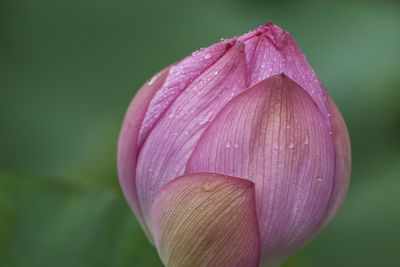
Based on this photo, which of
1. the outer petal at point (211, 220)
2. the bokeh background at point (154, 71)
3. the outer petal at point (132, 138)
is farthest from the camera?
the bokeh background at point (154, 71)

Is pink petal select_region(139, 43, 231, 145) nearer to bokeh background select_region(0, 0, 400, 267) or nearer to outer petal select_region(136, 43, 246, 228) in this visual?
outer petal select_region(136, 43, 246, 228)

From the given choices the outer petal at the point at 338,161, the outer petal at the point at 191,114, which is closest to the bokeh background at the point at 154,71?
the outer petal at the point at 338,161

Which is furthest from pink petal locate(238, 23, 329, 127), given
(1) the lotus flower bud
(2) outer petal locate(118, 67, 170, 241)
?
(2) outer petal locate(118, 67, 170, 241)

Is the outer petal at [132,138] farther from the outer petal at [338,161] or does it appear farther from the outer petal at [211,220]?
the outer petal at [338,161]

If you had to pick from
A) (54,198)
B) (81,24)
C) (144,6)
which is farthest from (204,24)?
(54,198)

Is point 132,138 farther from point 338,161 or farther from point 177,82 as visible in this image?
point 338,161

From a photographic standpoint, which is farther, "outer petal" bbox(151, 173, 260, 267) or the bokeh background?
the bokeh background

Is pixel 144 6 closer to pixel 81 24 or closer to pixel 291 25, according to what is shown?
pixel 81 24
